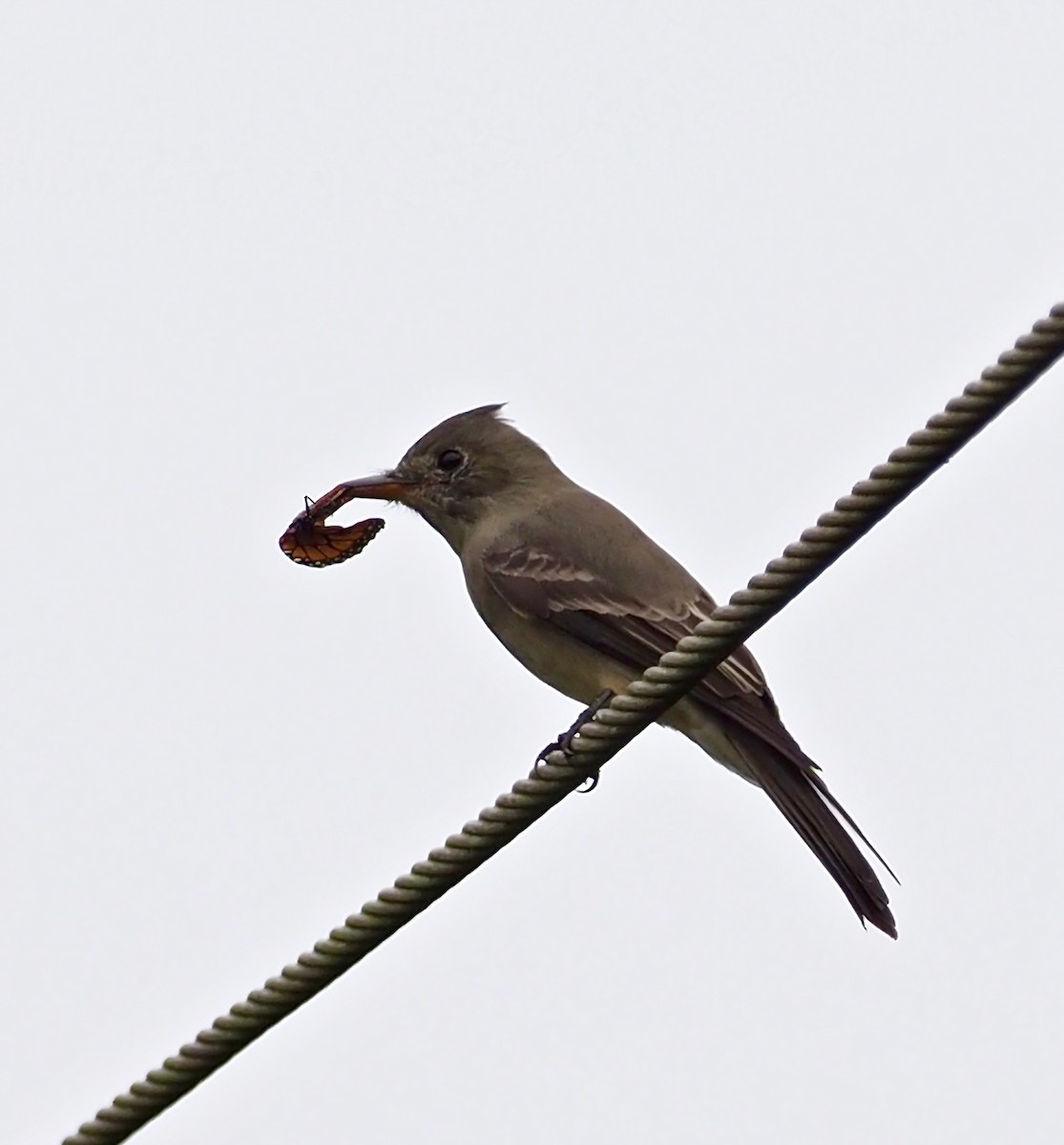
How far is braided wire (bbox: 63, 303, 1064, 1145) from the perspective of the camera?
548 centimetres

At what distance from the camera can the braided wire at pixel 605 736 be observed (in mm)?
5484

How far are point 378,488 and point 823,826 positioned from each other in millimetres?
3036

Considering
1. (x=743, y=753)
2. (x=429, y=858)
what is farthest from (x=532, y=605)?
(x=429, y=858)

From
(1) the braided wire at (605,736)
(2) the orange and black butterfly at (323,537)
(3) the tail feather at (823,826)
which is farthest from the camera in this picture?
(2) the orange and black butterfly at (323,537)

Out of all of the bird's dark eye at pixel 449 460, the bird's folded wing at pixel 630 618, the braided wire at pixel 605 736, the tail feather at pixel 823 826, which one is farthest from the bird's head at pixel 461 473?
the braided wire at pixel 605 736

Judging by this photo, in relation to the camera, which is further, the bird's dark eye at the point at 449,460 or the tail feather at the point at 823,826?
the bird's dark eye at the point at 449,460

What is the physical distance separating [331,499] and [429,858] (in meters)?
4.43

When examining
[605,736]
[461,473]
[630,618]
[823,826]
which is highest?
[461,473]

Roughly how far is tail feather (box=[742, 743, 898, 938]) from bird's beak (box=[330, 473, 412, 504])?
250 centimetres

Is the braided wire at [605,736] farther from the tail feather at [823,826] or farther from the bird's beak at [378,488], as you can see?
the bird's beak at [378,488]

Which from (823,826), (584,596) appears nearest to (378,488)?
(584,596)

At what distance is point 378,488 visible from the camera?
11031 millimetres

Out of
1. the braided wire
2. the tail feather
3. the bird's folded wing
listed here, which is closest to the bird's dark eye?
the bird's folded wing

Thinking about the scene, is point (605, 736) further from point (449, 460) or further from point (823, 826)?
point (449, 460)
